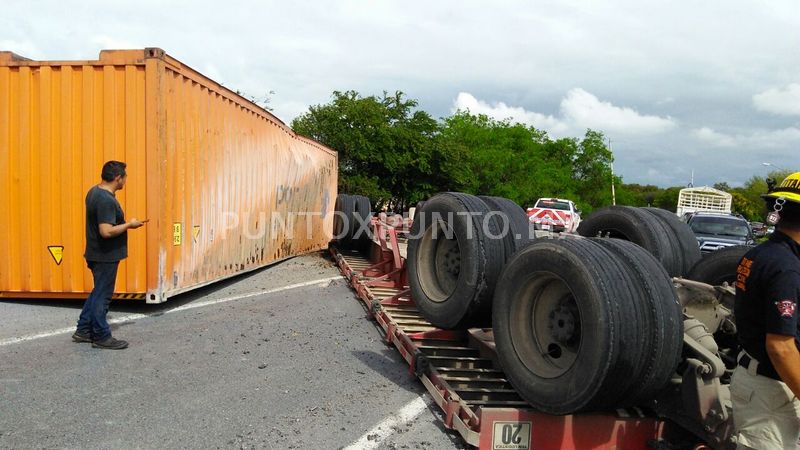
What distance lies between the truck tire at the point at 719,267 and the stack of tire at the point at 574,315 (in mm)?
1240

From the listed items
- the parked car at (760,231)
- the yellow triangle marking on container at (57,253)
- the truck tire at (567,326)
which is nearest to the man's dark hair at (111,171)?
the yellow triangle marking on container at (57,253)

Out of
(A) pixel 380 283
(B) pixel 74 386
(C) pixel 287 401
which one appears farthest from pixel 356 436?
(A) pixel 380 283

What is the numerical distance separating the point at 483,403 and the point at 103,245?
3.67 meters

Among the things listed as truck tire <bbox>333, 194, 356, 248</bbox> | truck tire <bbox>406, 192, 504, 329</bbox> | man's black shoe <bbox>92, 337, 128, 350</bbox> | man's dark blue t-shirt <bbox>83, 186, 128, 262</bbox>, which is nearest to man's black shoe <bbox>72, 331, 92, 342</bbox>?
man's black shoe <bbox>92, 337, 128, 350</bbox>

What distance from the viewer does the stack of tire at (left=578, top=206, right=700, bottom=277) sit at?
5191 millimetres

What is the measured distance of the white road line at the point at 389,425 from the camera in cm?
370

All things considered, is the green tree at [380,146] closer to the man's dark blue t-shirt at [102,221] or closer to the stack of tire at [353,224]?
the stack of tire at [353,224]

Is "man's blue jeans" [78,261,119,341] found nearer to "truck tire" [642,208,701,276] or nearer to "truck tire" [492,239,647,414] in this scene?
"truck tire" [492,239,647,414]

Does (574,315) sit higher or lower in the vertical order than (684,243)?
lower

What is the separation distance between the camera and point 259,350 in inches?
222

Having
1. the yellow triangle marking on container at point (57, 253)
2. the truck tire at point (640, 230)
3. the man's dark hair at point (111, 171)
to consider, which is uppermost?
the man's dark hair at point (111, 171)

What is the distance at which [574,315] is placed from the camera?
353 cm

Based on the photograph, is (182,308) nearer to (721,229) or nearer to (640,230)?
(640,230)

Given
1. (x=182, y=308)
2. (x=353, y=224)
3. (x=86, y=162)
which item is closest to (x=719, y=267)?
(x=182, y=308)
